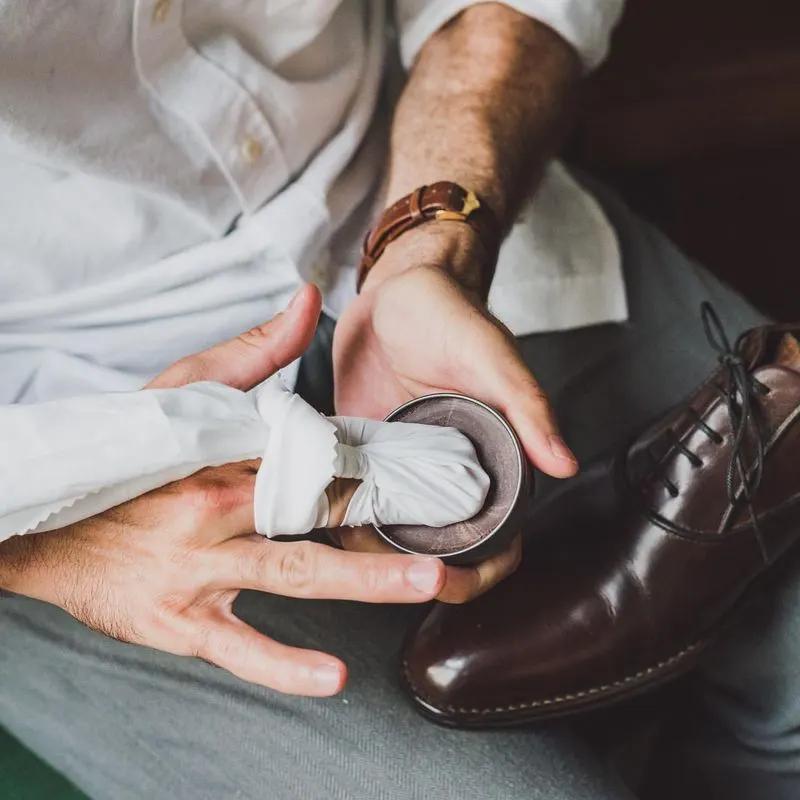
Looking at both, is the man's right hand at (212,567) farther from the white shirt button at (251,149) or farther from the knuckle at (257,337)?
the white shirt button at (251,149)

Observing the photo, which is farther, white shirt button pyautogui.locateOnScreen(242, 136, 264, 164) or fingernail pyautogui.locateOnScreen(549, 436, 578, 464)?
white shirt button pyautogui.locateOnScreen(242, 136, 264, 164)

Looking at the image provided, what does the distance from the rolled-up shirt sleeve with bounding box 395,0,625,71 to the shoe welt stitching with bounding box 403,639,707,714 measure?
1.73ft

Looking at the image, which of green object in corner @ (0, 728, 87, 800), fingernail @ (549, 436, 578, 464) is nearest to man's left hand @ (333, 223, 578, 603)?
fingernail @ (549, 436, 578, 464)

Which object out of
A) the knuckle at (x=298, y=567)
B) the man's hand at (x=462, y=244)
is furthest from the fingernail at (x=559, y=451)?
the knuckle at (x=298, y=567)

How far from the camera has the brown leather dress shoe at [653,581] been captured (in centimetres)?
68

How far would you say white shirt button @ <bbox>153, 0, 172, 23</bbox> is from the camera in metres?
0.67

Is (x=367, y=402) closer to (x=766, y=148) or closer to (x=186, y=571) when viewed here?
(x=186, y=571)

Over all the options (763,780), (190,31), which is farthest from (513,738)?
(190,31)

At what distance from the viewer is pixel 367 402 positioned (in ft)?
2.41

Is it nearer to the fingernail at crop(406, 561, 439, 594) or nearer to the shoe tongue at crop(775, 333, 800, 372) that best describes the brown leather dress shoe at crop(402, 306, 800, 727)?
the shoe tongue at crop(775, 333, 800, 372)

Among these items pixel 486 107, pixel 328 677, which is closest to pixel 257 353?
pixel 328 677

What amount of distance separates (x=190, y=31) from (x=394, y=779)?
0.56 metres

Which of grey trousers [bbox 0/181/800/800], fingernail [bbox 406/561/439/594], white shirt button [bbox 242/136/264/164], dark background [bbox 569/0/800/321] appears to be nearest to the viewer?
fingernail [bbox 406/561/439/594]

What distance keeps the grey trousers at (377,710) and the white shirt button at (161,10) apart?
10.3 inches
